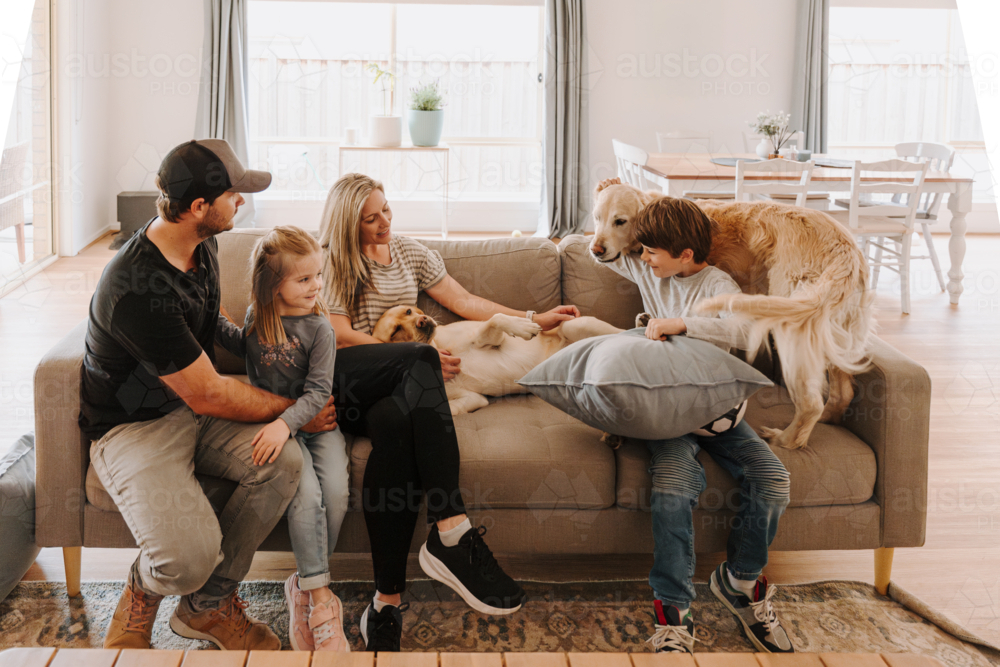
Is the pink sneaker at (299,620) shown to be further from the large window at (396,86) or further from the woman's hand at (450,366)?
the large window at (396,86)

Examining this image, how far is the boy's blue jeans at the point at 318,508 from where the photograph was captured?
1628 mm

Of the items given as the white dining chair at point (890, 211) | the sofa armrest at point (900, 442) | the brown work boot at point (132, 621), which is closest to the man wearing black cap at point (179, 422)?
the brown work boot at point (132, 621)

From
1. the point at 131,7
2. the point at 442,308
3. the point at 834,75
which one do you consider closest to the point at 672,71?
the point at 834,75

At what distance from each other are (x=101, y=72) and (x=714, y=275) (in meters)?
5.31

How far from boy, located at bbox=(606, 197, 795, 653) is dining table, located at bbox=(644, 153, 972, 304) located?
2.32 metres

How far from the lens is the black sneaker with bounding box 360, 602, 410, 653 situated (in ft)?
5.26

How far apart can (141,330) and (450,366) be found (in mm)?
757

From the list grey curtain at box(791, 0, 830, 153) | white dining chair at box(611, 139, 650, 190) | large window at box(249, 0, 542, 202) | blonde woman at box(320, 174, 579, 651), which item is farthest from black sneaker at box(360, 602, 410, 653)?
grey curtain at box(791, 0, 830, 153)

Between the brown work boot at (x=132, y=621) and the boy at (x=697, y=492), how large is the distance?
971mm

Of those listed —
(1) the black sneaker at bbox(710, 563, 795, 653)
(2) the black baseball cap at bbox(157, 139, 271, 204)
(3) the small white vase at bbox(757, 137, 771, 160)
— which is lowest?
(1) the black sneaker at bbox(710, 563, 795, 653)

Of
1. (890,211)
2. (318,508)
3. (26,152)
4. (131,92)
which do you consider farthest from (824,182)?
(131,92)

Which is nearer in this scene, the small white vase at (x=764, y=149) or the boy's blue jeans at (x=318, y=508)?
the boy's blue jeans at (x=318, y=508)

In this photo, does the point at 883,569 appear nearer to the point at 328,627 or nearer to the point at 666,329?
the point at 666,329

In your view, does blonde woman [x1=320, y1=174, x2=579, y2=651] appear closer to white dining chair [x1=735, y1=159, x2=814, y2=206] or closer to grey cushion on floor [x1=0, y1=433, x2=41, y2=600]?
grey cushion on floor [x1=0, y1=433, x2=41, y2=600]
